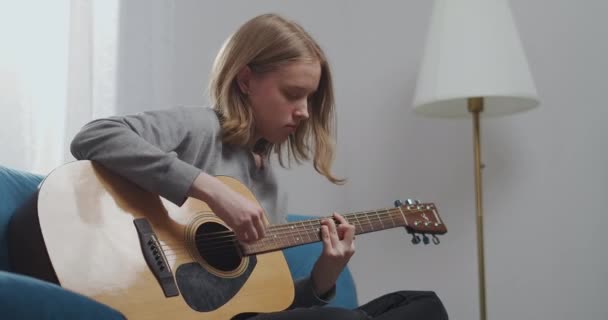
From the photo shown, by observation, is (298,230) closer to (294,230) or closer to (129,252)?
(294,230)

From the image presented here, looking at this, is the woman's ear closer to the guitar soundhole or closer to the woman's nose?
the woman's nose

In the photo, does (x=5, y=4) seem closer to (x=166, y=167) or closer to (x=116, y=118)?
(x=116, y=118)

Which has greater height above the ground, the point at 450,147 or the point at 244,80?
the point at 244,80

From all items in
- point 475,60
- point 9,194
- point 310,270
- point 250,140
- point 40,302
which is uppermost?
point 475,60

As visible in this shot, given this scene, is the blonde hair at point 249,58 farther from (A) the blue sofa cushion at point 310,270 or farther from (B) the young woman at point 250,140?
(A) the blue sofa cushion at point 310,270

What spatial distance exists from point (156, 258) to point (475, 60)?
3.73 ft

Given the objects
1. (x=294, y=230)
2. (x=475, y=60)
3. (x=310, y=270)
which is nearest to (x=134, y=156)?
(x=294, y=230)

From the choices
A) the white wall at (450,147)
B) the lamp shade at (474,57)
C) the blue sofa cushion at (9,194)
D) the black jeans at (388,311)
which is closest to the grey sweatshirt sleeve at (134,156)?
the blue sofa cushion at (9,194)

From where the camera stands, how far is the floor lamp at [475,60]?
177cm

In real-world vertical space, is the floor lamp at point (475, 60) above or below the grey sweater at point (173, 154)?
above

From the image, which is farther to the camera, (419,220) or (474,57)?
(474,57)

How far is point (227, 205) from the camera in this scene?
1.08 m

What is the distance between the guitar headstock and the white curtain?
Result: 84cm

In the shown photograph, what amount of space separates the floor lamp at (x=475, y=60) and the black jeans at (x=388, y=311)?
2.55 ft
